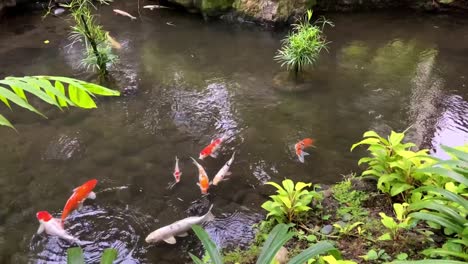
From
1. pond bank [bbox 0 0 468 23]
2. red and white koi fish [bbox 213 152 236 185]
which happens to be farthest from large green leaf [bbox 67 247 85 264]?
pond bank [bbox 0 0 468 23]

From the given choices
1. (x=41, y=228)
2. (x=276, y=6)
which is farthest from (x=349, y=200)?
(x=276, y=6)

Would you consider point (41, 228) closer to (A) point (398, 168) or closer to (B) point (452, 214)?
(A) point (398, 168)

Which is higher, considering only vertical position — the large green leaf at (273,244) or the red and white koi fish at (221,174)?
the large green leaf at (273,244)

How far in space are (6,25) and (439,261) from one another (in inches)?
404

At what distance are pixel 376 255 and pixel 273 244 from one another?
1.00 meters

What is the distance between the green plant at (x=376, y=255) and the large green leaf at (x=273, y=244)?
855 millimetres

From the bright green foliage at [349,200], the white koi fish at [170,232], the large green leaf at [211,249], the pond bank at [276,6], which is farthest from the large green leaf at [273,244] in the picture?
the pond bank at [276,6]

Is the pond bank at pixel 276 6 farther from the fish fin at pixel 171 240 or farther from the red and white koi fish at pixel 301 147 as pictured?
the fish fin at pixel 171 240

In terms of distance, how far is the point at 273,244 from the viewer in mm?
2049

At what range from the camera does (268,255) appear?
2002 mm

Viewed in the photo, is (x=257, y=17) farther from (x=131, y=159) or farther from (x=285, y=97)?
(x=131, y=159)

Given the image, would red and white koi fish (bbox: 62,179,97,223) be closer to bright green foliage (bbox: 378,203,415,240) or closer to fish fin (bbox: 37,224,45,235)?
fish fin (bbox: 37,224,45,235)

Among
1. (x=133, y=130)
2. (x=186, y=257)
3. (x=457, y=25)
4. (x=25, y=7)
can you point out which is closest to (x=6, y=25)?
(x=25, y=7)

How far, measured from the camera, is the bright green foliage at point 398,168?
312 cm
